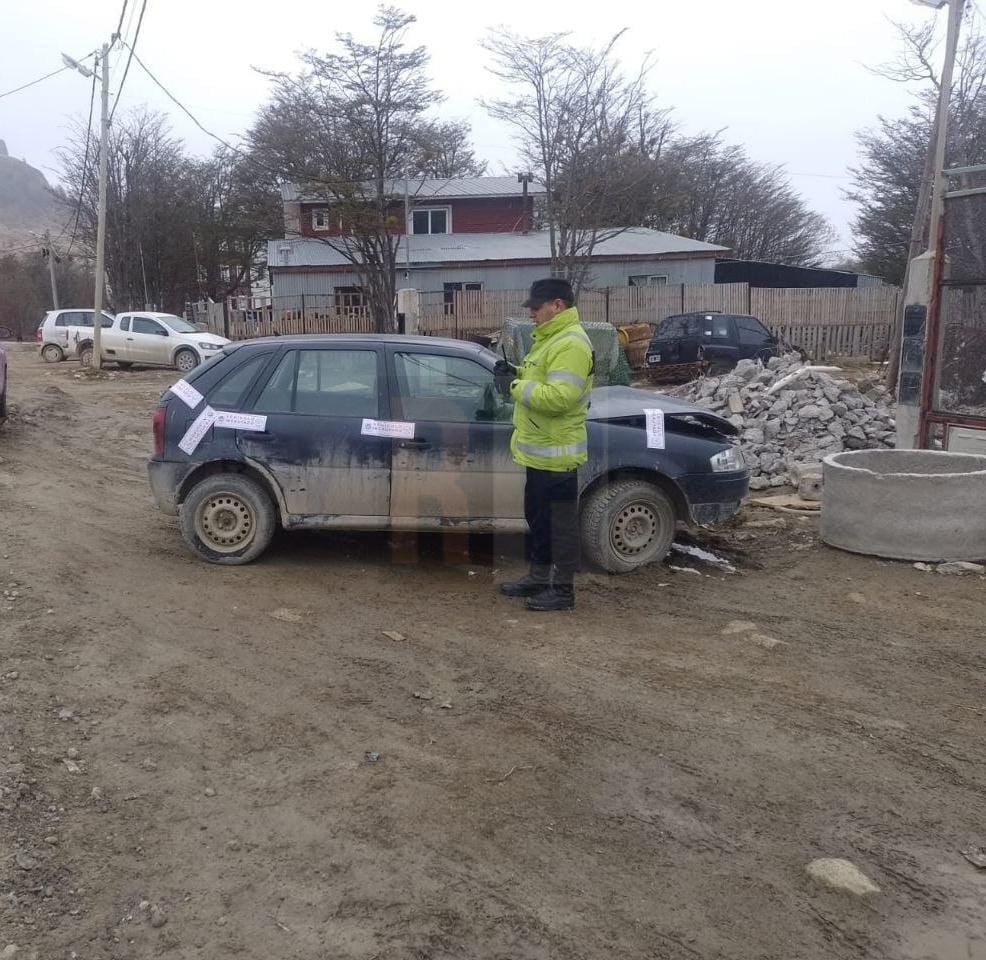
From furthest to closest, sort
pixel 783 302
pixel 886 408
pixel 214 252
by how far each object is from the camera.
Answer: pixel 214 252, pixel 783 302, pixel 886 408

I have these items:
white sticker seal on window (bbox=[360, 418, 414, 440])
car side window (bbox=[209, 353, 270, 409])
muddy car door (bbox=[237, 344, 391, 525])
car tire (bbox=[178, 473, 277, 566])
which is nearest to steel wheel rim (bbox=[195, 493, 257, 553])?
car tire (bbox=[178, 473, 277, 566])

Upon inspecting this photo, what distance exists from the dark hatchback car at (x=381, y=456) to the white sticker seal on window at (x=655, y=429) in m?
0.01

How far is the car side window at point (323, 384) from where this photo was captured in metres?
6.16

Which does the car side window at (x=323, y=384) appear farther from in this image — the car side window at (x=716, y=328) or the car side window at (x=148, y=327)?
the car side window at (x=148, y=327)

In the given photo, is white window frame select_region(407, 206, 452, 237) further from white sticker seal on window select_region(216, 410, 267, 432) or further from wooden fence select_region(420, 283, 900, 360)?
white sticker seal on window select_region(216, 410, 267, 432)

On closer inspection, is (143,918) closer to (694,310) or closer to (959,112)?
(959,112)

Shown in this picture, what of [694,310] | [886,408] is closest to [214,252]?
[694,310]

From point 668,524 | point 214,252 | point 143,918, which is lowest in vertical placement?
point 143,918

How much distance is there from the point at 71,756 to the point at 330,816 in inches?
45.5

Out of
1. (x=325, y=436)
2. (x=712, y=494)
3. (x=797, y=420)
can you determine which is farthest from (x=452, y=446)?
(x=797, y=420)

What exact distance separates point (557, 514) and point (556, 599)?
53 cm

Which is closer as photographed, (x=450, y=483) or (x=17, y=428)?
(x=450, y=483)

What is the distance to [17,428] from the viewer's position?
40.2 feet

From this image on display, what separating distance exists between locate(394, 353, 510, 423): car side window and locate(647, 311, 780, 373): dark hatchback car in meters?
15.2
